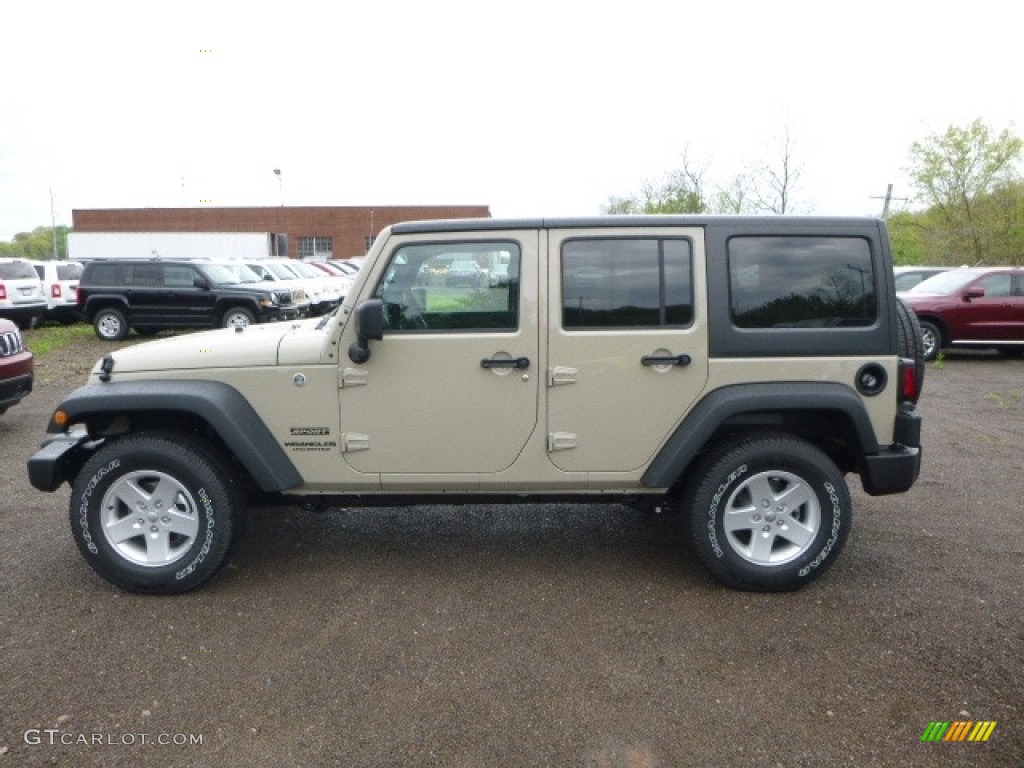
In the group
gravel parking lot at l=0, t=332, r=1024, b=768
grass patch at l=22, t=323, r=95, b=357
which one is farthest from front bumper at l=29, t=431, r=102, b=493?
grass patch at l=22, t=323, r=95, b=357

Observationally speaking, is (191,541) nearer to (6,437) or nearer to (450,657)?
(450,657)

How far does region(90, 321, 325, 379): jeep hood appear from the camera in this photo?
440 cm

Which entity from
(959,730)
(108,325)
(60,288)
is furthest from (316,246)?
(959,730)

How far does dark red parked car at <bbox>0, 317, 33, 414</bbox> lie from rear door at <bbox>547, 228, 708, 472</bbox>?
19.4 feet

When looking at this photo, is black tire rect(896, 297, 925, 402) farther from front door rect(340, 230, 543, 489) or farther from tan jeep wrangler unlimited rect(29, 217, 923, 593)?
front door rect(340, 230, 543, 489)

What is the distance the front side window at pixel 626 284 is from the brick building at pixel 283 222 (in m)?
51.4

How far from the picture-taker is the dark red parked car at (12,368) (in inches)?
309

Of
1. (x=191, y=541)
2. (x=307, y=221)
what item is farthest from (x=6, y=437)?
(x=307, y=221)

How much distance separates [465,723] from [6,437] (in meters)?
6.80

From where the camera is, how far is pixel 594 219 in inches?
172

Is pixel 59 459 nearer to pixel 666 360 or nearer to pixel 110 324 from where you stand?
pixel 666 360

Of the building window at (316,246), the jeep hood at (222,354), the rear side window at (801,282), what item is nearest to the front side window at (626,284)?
the rear side window at (801,282)

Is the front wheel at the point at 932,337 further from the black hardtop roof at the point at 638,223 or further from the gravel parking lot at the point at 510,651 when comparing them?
the black hardtop roof at the point at 638,223

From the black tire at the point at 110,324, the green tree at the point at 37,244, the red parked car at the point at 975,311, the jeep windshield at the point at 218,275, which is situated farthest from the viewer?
the green tree at the point at 37,244
